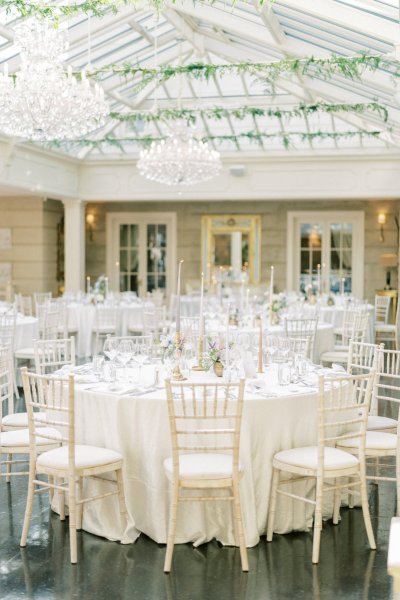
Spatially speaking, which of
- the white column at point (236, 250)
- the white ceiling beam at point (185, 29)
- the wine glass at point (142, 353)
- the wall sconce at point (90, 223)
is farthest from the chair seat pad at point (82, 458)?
the wall sconce at point (90, 223)

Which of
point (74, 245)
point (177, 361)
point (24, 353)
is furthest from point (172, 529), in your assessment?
point (74, 245)

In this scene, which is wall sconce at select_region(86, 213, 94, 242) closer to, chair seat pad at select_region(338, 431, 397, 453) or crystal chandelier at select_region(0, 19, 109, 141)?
crystal chandelier at select_region(0, 19, 109, 141)

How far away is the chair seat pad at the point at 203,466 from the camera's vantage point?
159 inches

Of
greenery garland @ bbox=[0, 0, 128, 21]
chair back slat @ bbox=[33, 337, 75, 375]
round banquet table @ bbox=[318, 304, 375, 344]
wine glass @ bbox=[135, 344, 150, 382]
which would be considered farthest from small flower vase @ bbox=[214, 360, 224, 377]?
round banquet table @ bbox=[318, 304, 375, 344]

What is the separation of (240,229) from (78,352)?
248 inches

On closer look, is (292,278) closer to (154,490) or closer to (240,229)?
(240,229)

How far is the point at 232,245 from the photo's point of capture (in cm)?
1759

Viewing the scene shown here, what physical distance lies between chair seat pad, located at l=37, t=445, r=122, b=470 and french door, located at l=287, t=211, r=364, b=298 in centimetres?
1290

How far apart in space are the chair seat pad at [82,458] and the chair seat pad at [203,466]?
0.33 metres

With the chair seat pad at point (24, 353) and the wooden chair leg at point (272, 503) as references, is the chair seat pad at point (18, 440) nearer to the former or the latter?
the wooden chair leg at point (272, 503)

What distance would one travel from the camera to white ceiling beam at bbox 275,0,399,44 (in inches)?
267

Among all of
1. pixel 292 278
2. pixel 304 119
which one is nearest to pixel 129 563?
pixel 304 119

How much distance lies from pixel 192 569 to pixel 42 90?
16.0 ft

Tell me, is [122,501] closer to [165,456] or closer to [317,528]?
[165,456]
